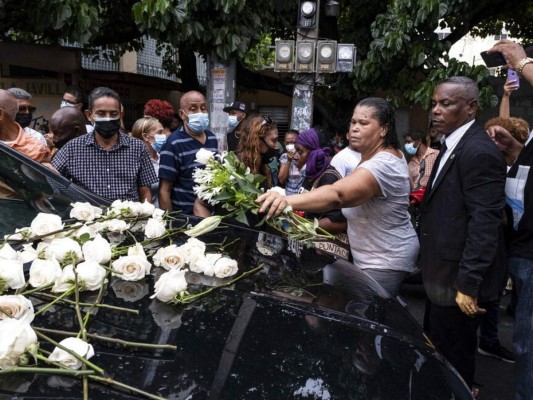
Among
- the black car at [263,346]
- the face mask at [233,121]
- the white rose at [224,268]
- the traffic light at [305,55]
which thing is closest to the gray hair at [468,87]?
the black car at [263,346]

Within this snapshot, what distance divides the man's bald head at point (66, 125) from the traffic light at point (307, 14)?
13.4ft

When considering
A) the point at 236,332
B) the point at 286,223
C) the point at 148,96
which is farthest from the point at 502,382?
the point at 148,96

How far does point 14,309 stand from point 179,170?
2635mm

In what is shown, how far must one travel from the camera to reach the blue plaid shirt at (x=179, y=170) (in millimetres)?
3895

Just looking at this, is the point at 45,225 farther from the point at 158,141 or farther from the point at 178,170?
the point at 158,141

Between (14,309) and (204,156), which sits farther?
(204,156)

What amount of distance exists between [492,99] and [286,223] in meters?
7.18

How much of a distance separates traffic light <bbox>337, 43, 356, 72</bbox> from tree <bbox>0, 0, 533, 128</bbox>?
135 centimetres

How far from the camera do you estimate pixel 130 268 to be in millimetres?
1773

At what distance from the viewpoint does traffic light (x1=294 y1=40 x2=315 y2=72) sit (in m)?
7.33

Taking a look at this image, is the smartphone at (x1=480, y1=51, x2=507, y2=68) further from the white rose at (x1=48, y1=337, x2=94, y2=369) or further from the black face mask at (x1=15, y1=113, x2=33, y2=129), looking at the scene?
the black face mask at (x1=15, y1=113, x2=33, y2=129)

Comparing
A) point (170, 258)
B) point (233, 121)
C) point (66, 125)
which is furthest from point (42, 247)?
point (233, 121)

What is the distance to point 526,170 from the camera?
270 cm

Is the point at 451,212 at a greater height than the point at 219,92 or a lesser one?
lesser
